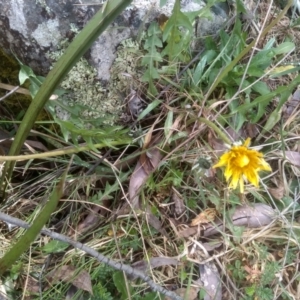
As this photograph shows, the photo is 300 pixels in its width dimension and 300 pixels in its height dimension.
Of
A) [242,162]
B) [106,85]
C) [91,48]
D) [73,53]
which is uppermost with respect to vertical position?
[73,53]

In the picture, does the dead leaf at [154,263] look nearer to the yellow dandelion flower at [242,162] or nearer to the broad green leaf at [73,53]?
the yellow dandelion flower at [242,162]

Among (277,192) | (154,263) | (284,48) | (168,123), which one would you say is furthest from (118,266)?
(284,48)

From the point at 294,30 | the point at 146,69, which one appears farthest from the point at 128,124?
the point at 294,30

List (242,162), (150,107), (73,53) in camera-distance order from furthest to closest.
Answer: (150,107) < (242,162) < (73,53)

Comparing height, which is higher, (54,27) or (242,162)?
(54,27)

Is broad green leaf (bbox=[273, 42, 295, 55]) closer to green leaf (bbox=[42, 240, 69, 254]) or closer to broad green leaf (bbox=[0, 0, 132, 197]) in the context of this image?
broad green leaf (bbox=[0, 0, 132, 197])

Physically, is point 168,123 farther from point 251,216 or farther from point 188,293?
point 188,293

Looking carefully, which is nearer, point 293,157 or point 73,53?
point 73,53

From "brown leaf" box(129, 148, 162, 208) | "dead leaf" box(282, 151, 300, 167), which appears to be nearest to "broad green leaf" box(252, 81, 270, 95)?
"dead leaf" box(282, 151, 300, 167)
